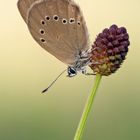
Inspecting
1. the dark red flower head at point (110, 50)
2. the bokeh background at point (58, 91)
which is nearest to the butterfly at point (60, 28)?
the dark red flower head at point (110, 50)

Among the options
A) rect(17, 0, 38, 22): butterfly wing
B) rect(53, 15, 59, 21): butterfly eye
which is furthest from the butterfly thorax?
rect(17, 0, 38, 22): butterfly wing

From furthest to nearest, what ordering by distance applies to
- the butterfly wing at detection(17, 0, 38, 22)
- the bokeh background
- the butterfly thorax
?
the bokeh background → the butterfly thorax → the butterfly wing at detection(17, 0, 38, 22)

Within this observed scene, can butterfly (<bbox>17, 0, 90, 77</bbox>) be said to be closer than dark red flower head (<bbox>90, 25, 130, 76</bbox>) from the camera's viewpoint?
No

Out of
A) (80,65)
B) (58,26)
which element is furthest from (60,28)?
(80,65)

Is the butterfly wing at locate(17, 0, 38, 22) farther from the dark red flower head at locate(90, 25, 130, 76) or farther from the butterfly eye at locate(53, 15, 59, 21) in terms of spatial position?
the dark red flower head at locate(90, 25, 130, 76)

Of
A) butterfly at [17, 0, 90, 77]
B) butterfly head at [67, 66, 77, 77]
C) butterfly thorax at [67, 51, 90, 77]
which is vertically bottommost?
butterfly head at [67, 66, 77, 77]

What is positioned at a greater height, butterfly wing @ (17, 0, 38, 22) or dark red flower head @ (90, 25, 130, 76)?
butterfly wing @ (17, 0, 38, 22)

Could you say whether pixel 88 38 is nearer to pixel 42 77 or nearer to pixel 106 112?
pixel 106 112

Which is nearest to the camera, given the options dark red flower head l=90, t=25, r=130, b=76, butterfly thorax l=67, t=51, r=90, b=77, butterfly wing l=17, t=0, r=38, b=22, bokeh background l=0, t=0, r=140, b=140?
dark red flower head l=90, t=25, r=130, b=76
